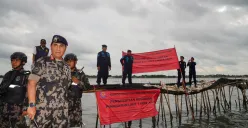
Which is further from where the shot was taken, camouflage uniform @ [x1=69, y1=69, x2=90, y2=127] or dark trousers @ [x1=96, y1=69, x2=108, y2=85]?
dark trousers @ [x1=96, y1=69, x2=108, y2=85]

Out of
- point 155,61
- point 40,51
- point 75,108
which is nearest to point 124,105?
point 75,108

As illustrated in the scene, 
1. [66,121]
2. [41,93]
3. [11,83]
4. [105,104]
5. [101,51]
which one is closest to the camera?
[41,93]

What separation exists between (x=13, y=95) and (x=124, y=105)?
4580mm

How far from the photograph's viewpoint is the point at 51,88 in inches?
141

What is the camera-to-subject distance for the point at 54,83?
11.9ft

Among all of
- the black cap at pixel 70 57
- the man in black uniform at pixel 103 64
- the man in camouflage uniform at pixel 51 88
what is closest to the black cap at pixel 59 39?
the man in camouflage uniform at pixel 51 88

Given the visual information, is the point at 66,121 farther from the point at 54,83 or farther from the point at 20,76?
the point at 20,76

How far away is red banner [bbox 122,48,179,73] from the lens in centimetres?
1320

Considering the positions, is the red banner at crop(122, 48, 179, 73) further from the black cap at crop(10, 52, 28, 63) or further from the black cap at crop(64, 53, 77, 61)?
the black cap at crop(10, 52, 28, 63)

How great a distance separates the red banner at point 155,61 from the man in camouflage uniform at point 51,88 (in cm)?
1019

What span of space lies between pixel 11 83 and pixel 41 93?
2144 mm

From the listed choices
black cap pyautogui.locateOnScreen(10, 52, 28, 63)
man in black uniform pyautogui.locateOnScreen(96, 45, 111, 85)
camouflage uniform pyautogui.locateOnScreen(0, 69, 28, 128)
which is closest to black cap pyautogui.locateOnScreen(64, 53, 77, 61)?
black cap pyautogui.locateOnScreen(10, 52, 28, 63)

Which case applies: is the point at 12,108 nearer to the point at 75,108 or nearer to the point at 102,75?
the point at 75,108

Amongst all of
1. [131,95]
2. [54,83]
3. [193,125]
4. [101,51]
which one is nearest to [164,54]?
[101,51]
